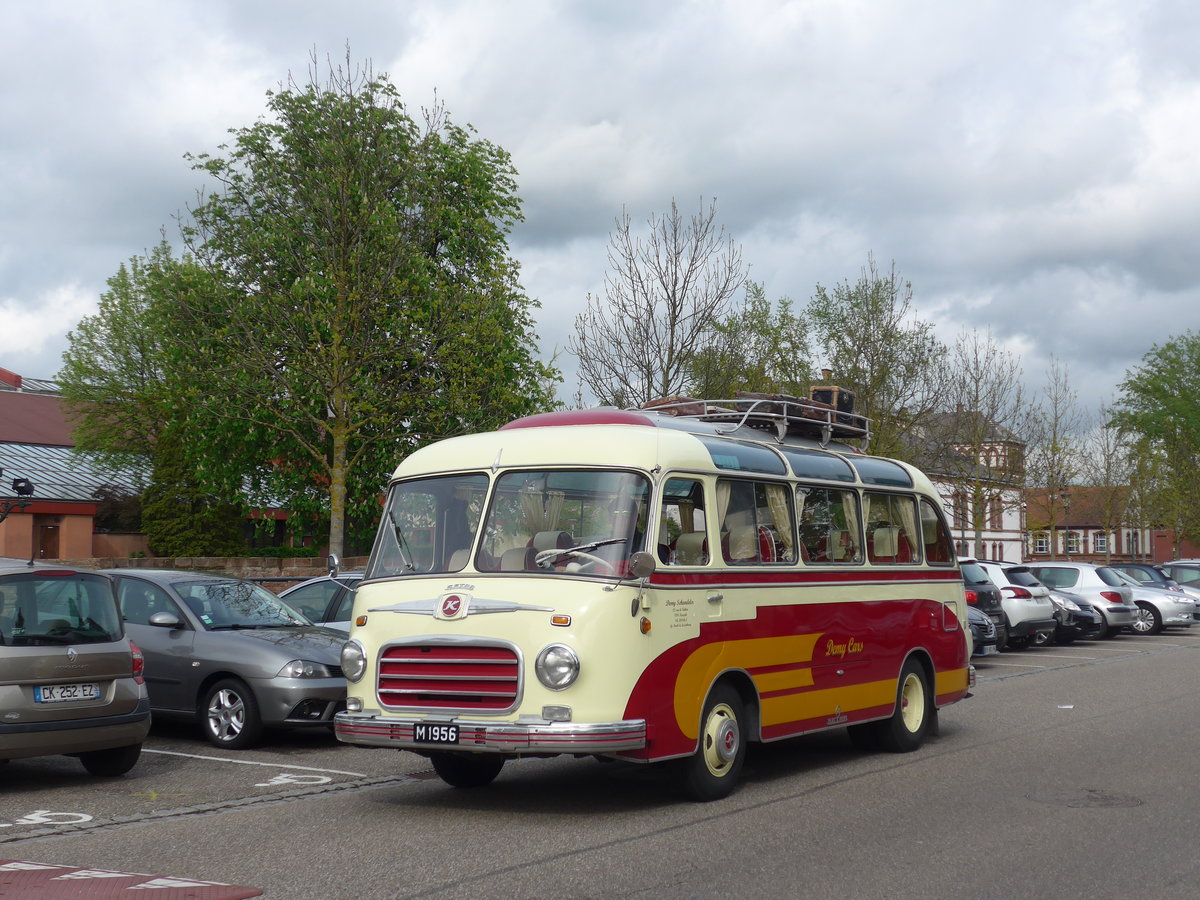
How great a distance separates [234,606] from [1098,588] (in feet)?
72.8

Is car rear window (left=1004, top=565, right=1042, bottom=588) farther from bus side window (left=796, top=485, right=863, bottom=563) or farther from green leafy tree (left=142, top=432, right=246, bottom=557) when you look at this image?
green leafy tree (left=142, top=432, right=246, bottom=557)

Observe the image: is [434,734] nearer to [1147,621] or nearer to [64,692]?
[64,692]

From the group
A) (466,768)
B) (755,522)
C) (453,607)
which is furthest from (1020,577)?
(453,607)

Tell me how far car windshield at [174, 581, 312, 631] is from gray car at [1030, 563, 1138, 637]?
19755 mm

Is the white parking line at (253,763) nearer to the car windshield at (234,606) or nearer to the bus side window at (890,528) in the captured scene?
the car windshield at (234,606)

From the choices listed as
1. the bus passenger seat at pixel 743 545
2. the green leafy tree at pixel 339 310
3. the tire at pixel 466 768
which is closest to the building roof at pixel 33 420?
the green leafy tree at pixel 339 310

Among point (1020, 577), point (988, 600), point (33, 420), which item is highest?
point (33, 420)

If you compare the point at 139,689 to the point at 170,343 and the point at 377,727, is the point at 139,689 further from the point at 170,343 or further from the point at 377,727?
the point at 170,343

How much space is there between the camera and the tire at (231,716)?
12219mm

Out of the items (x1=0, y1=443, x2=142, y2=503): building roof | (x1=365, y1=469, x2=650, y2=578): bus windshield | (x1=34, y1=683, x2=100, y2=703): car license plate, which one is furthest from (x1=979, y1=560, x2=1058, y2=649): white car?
(x1=0, y1=443, x2=142, y2=503): building roof

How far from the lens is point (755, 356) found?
139 feet

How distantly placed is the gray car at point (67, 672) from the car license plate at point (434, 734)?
9.57ft

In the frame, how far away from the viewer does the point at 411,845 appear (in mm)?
7910

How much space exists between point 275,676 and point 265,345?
55.1 ft
